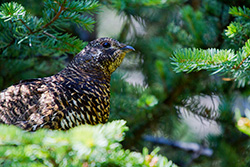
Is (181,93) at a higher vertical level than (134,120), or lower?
higher

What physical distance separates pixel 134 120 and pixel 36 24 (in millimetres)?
1169

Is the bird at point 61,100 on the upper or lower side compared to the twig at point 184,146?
upper

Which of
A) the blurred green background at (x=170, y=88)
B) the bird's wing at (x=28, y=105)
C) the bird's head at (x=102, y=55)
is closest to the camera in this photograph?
Answer: the bird's wing at (x=28, y=105)

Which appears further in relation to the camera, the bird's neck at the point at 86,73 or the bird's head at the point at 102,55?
the bird's head at the point at 102,55

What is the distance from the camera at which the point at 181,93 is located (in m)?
2.60

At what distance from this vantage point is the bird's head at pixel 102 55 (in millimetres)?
2174

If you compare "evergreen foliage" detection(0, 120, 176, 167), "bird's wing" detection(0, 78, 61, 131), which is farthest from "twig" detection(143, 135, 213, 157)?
"evergreen foliage" detection(0, 120, 176, 167)

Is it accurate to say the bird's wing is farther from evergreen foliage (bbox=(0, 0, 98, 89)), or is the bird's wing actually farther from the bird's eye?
the bird's eye

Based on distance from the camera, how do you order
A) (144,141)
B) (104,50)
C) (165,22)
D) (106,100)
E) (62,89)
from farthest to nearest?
(165,22) < (144,141) < (104,50) < (106,100) < (62,89)

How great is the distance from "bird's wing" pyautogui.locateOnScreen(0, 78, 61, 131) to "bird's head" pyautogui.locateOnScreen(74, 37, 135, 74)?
0.40 metres

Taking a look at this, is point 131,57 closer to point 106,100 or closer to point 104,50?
point 104,50

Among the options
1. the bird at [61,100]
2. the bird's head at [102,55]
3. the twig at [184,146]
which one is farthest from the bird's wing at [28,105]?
the twig at [184,146]

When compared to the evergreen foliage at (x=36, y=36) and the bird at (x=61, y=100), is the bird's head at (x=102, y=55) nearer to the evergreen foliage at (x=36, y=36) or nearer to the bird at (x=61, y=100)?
the bird at (x=61, y=100)

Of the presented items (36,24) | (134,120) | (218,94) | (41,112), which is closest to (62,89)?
(41,112)
